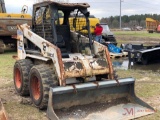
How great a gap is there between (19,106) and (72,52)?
175 cm

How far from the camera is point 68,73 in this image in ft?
18.0

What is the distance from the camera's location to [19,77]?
7199 mm

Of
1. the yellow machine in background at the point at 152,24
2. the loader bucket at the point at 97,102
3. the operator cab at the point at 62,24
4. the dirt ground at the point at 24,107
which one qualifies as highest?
the operator cab at the point at 62,24

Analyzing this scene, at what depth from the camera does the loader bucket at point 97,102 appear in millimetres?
5219

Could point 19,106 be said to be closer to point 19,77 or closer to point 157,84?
point 19,77

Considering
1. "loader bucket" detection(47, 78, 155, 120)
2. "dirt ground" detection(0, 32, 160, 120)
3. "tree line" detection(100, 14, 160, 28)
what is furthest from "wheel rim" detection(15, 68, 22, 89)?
"tree line" detection(100, 14, 160, 28)

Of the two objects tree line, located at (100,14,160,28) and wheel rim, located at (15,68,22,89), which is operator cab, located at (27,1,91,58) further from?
tree line, located at (100,14,160,28)

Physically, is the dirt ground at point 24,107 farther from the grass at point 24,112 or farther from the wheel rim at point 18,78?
the wheel rim at point 18,78

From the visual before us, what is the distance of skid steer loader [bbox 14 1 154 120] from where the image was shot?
17.6ft

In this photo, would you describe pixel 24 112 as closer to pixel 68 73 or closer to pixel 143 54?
pixel 68 73

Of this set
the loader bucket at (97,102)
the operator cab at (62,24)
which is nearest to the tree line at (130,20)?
the operator cab at (62,24)

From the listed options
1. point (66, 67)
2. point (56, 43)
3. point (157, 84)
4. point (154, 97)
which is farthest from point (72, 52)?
point (157, 84)

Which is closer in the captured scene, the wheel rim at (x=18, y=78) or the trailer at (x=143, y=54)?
the wheel rim at (x=18, y=78)

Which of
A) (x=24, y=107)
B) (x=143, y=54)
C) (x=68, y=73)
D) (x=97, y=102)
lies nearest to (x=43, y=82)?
(x=68, y=73)
